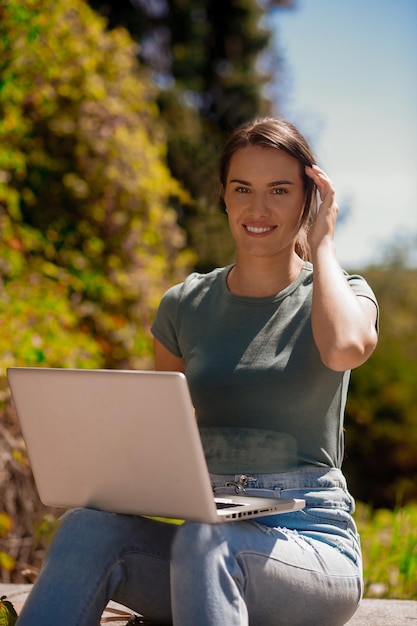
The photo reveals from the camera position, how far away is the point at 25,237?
400cm

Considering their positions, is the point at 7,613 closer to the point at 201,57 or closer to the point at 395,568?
the point at 395,568

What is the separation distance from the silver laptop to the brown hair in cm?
65

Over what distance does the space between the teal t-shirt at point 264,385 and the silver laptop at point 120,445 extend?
0.15 meters

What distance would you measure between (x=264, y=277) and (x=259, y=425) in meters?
0.33

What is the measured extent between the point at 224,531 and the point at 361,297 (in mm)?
566

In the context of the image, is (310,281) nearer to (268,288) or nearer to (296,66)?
(268,288)

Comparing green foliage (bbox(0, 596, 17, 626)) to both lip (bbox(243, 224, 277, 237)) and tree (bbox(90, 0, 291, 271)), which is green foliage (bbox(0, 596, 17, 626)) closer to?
lip (bbox(243, 224, 277, 237))

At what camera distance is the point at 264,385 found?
1.74 m

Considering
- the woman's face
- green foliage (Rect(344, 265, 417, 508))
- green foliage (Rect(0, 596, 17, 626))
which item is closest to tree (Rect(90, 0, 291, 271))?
green foliage (Rect(344, 265, 417, 508))

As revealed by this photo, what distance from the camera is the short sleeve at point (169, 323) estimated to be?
1.98 meters

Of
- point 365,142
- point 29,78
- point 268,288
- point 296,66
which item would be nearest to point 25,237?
point 29,78

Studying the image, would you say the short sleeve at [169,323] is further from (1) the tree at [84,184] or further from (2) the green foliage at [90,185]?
(2) the green foliage at [90,185]

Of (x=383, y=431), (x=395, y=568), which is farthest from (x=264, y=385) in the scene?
(x=383, y=431)

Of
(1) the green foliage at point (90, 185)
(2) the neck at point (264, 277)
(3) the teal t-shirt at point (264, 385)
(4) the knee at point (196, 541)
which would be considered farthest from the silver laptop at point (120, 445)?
(1) the green foliage at point (90, 185)
